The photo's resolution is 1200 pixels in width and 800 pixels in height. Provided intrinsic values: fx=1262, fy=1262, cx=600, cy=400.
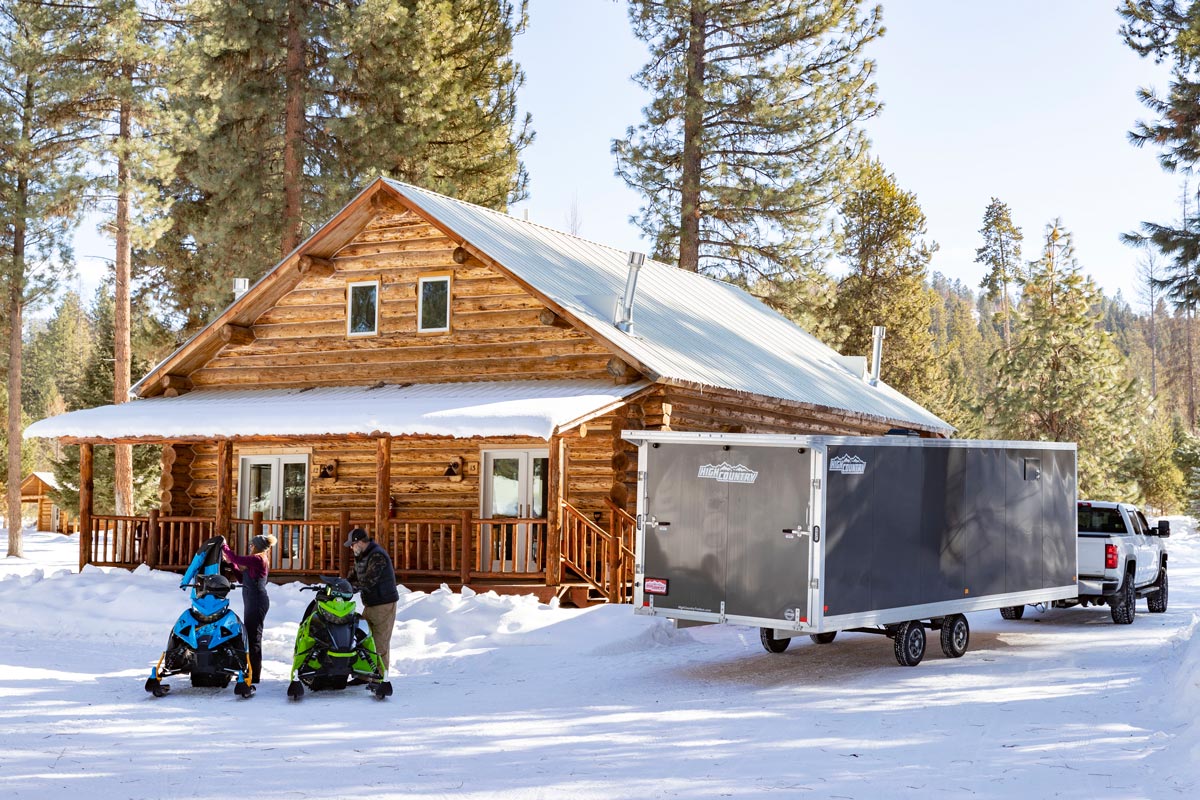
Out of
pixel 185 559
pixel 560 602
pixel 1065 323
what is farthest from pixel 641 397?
pixel 1065 323

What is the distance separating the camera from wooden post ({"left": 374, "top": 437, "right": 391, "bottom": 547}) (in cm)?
1922

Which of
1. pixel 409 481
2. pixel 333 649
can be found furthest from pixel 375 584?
pixel 409 481

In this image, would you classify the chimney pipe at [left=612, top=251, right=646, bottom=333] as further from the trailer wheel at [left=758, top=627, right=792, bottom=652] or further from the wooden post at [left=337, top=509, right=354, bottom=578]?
the trailer wheel at [left=758, top=627, right=792, bottom=652]

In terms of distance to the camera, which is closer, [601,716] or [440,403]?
[601,716]

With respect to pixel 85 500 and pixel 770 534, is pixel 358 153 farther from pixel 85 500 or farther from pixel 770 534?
pixel 770 534

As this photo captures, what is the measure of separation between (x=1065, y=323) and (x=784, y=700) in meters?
33.6

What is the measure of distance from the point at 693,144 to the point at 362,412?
1962 cm

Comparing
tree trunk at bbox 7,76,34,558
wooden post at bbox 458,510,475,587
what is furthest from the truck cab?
tree trunk at bbox 7,76,34,558

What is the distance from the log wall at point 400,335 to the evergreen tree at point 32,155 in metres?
11.4

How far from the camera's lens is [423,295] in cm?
2244

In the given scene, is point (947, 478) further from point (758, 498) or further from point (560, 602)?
point (560, 602)

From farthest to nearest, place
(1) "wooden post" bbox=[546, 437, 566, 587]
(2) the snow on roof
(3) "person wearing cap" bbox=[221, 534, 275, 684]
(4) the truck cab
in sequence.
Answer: (1) "wooden post" bbox=[546, 437, 566, 587] < (4) the truck cab < (2) the snow on roof < (3) "person wearing cap" bbox=[221, 534, 275, 684]

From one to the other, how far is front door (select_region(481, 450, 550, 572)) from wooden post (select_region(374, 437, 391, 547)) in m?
1.61

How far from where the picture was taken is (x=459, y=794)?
303 inches
